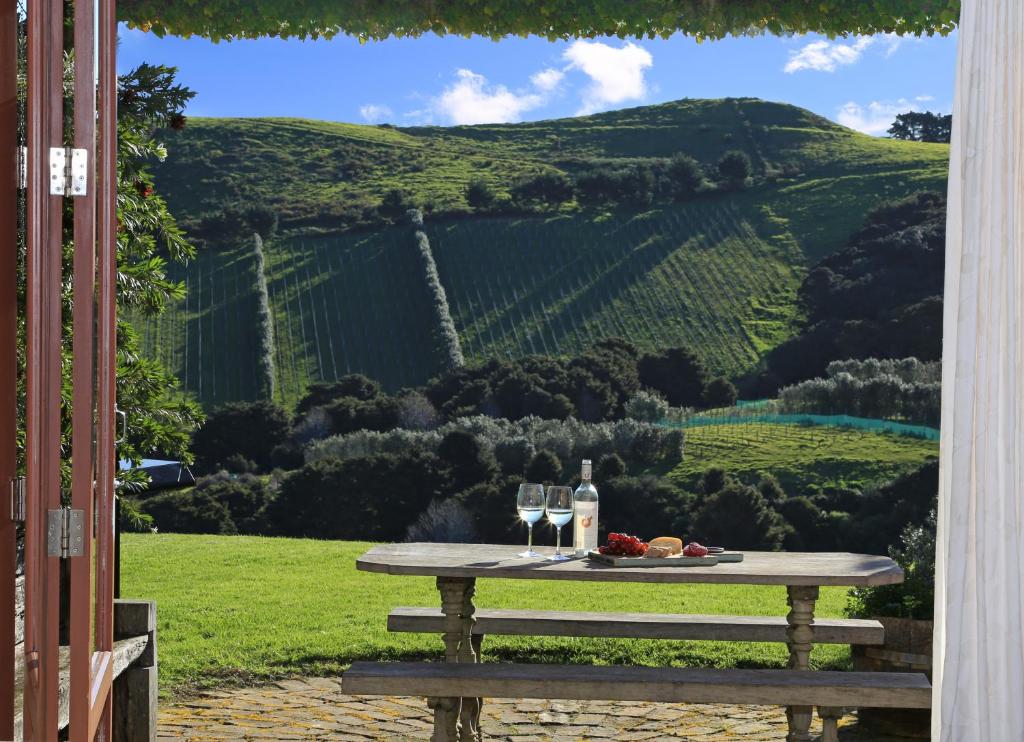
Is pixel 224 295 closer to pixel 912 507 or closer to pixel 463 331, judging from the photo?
pixel 463 331

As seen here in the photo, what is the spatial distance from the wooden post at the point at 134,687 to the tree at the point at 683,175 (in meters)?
13.7

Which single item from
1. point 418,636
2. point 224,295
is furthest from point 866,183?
point 418,636

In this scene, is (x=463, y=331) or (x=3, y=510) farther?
(x=463, y=331)

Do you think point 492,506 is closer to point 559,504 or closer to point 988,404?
point 559,504

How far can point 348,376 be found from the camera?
1465 cm

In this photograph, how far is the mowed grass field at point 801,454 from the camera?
522 inches

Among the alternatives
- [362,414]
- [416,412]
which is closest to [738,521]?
[416,412]

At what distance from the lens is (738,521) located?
13.8m

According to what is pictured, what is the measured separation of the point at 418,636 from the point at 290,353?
29.5ft

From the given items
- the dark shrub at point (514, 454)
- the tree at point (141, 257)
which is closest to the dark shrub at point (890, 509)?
the dark shrub at point (514, 454)


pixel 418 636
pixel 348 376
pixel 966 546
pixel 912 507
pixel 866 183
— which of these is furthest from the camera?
pixel 866 183

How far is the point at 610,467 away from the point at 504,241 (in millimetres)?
4360

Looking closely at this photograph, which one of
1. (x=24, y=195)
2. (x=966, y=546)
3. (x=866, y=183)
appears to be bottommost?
(x=966, y=546)

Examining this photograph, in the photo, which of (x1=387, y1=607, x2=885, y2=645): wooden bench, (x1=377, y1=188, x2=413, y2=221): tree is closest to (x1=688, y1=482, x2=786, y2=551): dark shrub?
Answer: (x1=377, y1=188, x2=413, y2=221): tree
